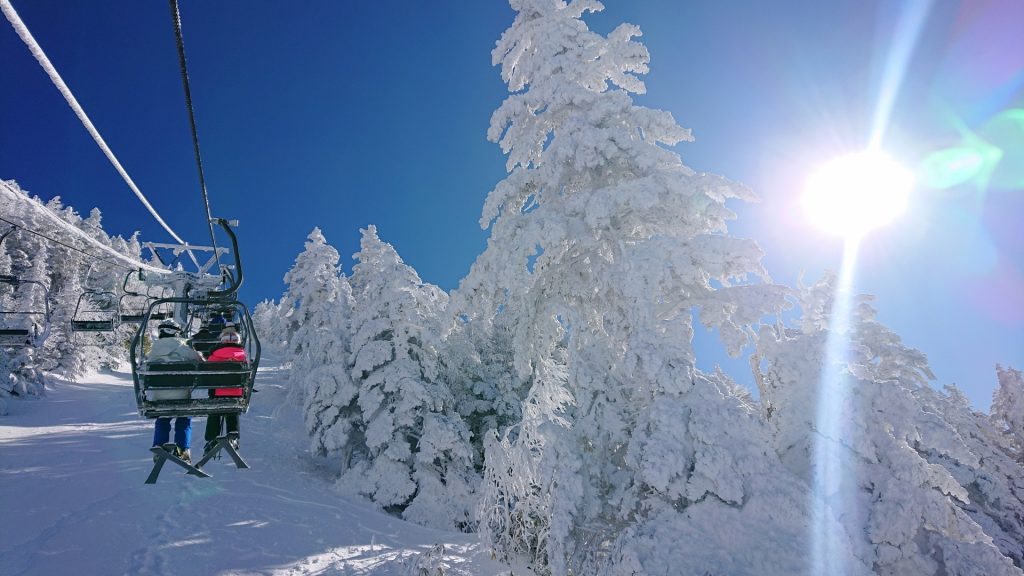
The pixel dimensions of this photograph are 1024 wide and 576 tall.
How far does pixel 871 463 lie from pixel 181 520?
15408mm

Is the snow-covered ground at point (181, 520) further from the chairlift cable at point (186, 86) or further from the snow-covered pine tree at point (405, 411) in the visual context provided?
the chairlift cable at point (186, 86)

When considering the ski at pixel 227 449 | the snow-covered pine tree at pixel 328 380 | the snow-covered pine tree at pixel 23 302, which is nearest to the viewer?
the ski at pixel 227 449

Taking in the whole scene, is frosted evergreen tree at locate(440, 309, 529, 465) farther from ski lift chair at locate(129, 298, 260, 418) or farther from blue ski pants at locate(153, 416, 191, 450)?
ski lift chair at locate(129, 298, 260, 418)

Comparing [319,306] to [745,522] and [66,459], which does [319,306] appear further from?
[745,522]

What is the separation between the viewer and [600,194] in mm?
7781

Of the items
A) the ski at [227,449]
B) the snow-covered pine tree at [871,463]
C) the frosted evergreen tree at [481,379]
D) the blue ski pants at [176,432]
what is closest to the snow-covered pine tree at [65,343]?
the frosted evergreen tree at [481,379]

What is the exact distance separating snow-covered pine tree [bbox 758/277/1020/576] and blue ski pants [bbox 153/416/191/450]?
32.1 feet

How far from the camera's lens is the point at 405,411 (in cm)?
1977

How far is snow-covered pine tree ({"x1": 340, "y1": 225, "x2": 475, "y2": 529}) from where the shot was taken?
750 inches

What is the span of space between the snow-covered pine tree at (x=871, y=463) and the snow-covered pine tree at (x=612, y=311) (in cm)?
61

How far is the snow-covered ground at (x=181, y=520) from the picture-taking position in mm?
9922

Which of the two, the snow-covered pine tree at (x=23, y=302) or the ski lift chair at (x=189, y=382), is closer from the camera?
the ski lift chair at (x=189, y=382)

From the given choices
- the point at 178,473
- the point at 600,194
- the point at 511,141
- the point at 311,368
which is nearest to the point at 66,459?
the point at 178,473

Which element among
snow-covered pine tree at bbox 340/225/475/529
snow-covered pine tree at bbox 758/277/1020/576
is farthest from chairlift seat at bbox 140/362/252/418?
snow-covered pine tree at bbox 340/225/475/529
